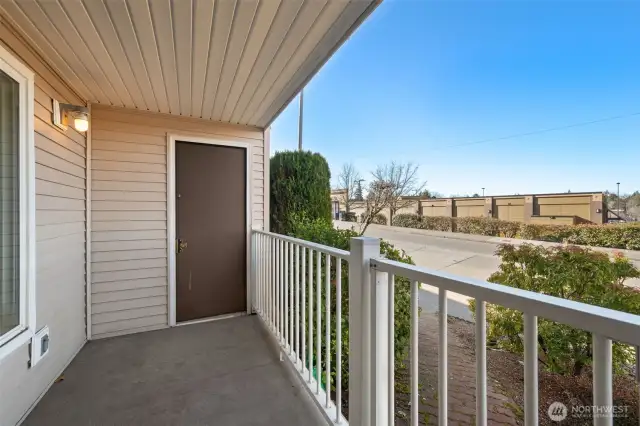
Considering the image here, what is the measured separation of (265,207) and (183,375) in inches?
78.8

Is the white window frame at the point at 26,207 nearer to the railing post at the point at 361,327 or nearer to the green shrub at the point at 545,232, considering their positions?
the railing post at the point at 361,327

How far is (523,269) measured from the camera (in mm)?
2473

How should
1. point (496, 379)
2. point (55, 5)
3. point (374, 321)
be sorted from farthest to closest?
point (496, 379) → point (55, 5) → point (374, 321)

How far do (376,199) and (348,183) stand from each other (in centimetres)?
132

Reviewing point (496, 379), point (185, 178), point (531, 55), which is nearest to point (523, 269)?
point (496, 379)

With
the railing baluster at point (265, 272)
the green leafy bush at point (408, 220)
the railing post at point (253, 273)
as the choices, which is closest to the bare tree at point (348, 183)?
the green leafy bush at point (408, 220)

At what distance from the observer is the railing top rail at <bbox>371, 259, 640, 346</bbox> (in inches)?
20.3

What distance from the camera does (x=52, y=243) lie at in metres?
2.10

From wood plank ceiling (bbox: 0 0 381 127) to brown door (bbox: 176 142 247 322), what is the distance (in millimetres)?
875

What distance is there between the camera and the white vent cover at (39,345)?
1.83 m

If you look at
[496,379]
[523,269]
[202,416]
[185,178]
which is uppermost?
[185,178]

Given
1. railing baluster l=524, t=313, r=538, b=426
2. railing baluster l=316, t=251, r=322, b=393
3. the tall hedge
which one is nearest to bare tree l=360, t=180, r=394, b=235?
A: the tall hedge

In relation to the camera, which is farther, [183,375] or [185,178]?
[185,178]

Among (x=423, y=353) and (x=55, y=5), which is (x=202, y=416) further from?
(x=55, y=5)
